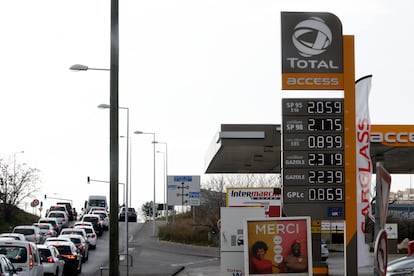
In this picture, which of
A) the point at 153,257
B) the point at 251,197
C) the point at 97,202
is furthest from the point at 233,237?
the point at 97,202

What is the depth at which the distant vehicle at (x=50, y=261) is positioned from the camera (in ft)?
105

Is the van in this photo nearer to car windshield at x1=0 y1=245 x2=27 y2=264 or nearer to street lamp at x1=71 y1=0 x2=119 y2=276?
car windshield at x1=0 y1=245 x2=27 y2=264

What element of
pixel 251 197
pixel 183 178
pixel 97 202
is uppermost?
pixel 183 178

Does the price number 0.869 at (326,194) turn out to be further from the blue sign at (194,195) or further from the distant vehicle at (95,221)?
the blue sign at (194,195)

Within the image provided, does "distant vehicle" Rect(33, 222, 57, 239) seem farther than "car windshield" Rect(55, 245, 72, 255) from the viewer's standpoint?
Yes

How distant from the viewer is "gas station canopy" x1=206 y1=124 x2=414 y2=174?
3023 cm

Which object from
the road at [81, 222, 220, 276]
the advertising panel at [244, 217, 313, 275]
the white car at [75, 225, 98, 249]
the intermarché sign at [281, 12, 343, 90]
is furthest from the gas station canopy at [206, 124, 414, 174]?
the white car at [75, 225, 98, 249]

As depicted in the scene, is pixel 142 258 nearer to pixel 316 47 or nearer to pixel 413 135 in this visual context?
pixel 413 135

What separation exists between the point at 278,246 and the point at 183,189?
55.2 metres

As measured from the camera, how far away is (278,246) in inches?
655

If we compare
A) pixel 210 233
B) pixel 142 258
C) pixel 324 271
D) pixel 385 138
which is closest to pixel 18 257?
pixel 324 271

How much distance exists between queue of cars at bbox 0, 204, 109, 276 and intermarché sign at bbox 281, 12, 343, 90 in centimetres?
817

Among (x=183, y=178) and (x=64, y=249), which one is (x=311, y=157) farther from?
(x=183, y=178)

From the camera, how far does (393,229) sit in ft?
165
